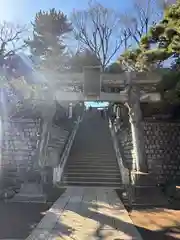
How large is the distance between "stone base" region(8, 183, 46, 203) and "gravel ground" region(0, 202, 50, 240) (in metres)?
0.44

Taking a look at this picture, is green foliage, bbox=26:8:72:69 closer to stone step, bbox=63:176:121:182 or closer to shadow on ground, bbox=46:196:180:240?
stone step, bbox=63:176:121:182

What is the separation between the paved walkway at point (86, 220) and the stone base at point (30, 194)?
24.2 inches

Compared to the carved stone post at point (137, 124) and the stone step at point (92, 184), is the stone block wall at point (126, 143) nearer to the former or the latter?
the stone step at point (92, 184)

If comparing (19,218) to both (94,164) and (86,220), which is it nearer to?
(86,220)

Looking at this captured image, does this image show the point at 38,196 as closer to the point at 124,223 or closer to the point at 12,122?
the point at 124,223

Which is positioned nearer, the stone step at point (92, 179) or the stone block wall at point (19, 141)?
the stone step at point (92, 179)

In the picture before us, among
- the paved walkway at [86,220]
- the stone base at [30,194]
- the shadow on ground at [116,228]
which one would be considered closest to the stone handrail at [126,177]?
the paved walkway at [86,220]

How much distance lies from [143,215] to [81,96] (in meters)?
4.90

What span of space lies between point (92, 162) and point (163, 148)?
10.5 feet

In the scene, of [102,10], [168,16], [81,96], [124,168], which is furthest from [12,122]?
[102,10]

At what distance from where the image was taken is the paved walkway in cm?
559

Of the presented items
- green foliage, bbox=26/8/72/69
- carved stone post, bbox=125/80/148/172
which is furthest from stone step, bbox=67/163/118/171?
green foliage, bbox=26/8/72/69

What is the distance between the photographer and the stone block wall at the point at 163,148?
13672 mm

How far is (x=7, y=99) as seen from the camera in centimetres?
1448
